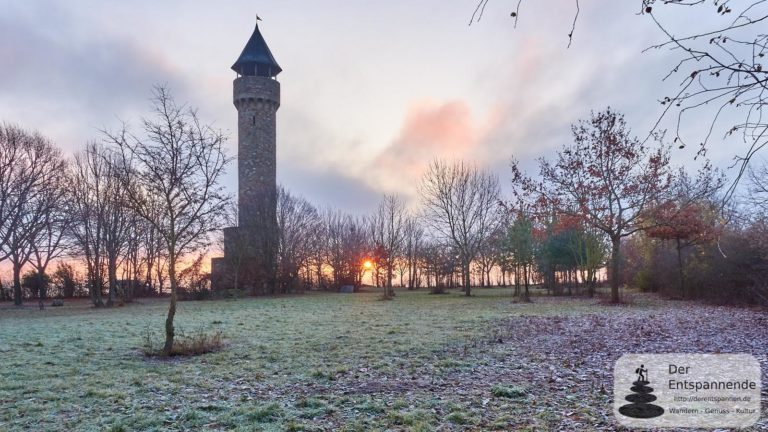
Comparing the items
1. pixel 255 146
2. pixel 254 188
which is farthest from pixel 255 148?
pixel 254 188

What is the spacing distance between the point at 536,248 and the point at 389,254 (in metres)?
9.77

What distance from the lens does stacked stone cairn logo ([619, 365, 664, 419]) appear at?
A: 4.61 meters

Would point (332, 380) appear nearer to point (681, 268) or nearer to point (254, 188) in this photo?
point (681, 268)

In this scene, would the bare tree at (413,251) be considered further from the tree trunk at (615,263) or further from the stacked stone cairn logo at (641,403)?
the stacked stone cairn logo at (641,403)

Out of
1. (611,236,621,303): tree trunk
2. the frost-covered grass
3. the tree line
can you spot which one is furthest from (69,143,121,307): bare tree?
(611,236,621,303): tree trunk

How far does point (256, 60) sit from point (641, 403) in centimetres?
3687

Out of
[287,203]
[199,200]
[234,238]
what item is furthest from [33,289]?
[199,200]

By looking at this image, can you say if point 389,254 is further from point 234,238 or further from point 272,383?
point 272,383

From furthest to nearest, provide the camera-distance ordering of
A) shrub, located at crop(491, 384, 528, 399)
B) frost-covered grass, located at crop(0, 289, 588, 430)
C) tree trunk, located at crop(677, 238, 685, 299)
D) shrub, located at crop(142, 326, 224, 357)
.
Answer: tree trunk, located at crop(677, 238, 685, 299), shrub, located at crop(142, 326, 224, 357), shrub, located at crop(491, 384, 528, 399), frost-covered grass, located at crop(0, 289, 588, 430)

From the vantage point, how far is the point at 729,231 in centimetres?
1714

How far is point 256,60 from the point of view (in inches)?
1432

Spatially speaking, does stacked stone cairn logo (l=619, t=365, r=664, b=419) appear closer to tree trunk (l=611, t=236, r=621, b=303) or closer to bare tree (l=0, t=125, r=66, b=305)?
tree trunk (l=611, t=236, r=621, b=303)

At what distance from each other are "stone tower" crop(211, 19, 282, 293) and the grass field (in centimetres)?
2187

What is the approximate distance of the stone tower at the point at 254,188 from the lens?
3381 cm
